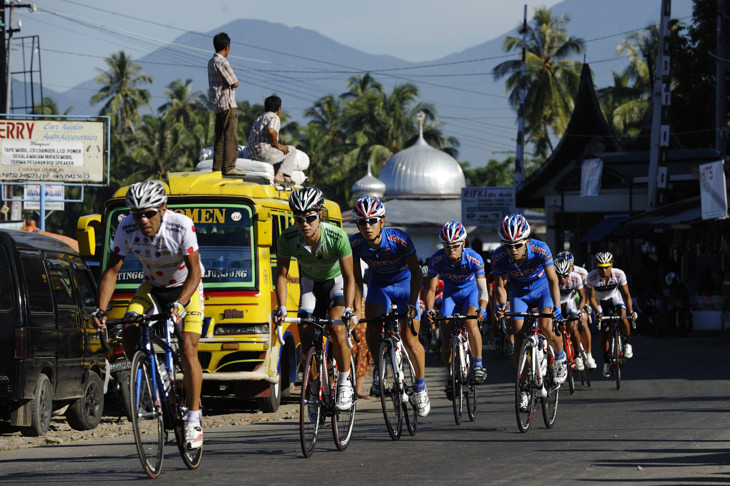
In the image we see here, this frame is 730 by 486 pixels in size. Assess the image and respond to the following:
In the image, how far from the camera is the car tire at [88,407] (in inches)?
497

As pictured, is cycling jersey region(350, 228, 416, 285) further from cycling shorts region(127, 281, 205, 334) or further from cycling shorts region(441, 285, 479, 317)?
cycling shorts region(127, 281, 205, 334)

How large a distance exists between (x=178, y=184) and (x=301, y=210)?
575cm

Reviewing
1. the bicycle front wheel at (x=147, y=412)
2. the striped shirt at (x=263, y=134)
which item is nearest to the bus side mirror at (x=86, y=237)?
the striped shirt at (x=263, y=134)

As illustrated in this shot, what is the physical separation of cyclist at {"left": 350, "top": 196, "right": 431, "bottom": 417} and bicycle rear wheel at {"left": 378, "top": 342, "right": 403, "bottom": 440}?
0.11m

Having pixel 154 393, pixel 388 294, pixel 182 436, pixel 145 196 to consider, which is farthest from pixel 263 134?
pixel 154 393

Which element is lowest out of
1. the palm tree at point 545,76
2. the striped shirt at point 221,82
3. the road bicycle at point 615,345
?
the road bicycle at point 615,345

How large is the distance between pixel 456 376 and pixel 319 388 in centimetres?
268

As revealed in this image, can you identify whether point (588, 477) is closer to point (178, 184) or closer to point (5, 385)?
point (5, 385)

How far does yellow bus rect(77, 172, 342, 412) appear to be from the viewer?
13906 mm

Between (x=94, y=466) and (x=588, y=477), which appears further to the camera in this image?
(x=94, y=466)

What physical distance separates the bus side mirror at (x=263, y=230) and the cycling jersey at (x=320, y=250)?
14.5 feet

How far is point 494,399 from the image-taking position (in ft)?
49.8

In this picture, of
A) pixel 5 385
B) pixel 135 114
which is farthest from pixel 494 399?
pixel 135 114

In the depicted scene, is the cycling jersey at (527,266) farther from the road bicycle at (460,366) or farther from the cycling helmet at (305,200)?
the cycling helmet at (305,200)
